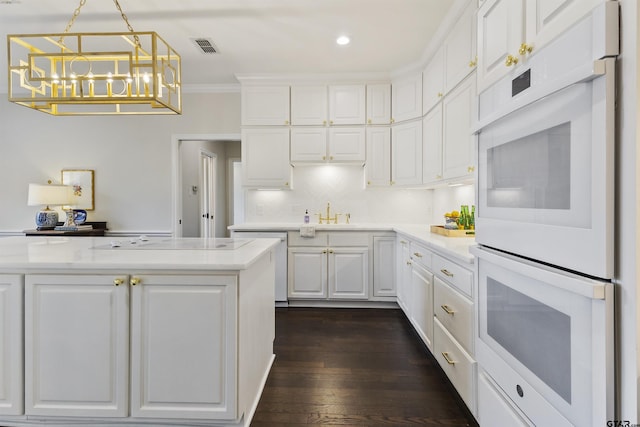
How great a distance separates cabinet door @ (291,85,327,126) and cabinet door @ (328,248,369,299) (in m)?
1.53

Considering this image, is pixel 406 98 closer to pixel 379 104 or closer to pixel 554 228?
pixel 379 104

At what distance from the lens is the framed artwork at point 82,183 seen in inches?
175

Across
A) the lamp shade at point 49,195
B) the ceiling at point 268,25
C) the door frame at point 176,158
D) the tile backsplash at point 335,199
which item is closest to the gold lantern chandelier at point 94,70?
the ceiling at point 268,25

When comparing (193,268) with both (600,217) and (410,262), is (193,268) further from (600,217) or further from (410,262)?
(410,262)

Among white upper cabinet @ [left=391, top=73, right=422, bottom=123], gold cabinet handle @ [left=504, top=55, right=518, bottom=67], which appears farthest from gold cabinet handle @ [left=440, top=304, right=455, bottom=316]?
white upper cabinet @ [left=391, top=73, right=422, bottom=123]

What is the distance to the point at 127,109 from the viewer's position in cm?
429

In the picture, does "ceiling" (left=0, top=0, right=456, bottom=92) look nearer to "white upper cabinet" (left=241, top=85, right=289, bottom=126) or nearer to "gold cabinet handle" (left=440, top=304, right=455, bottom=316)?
"white upper cabinet" (left=241, top=85, right=289, bottom=126)

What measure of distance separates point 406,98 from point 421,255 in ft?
6.52

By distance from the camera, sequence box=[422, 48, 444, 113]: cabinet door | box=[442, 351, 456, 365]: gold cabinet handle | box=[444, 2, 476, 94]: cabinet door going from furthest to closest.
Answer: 1. box=[422, 48, 444, 113]: cabinet door
2. box=[444, 2, 476, 94]: cabinet door
3. box=[442, 351, 456, 365]: gold cabinet handle

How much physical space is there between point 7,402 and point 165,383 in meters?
0.78

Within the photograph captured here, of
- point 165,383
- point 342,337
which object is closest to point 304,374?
point 342,337

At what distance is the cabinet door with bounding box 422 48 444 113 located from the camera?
3.05m

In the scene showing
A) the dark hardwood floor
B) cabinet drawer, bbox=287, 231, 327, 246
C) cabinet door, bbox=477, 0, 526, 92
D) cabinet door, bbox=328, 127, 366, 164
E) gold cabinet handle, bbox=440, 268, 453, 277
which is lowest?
the dark hardwood floor

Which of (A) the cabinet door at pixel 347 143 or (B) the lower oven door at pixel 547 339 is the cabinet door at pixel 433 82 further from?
(B) the lower oven door at pixel 547 339
